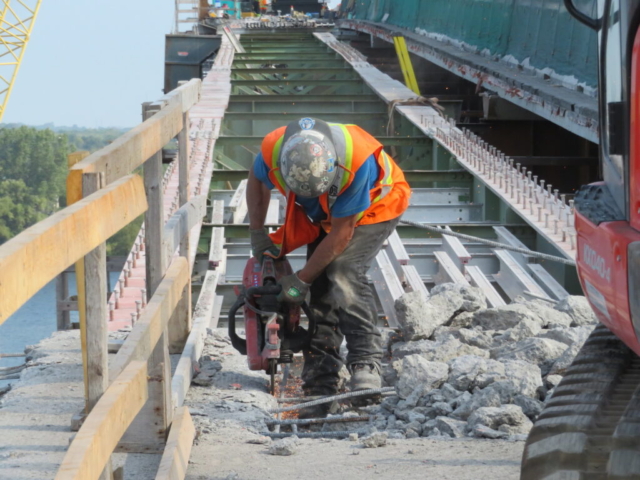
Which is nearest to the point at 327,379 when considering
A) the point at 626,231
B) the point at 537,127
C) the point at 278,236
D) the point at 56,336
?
the point at 278,236

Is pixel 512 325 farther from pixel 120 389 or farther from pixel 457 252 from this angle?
pixel 120 389

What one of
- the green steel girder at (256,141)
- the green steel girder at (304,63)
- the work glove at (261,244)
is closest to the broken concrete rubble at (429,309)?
the work glove at (261,244)

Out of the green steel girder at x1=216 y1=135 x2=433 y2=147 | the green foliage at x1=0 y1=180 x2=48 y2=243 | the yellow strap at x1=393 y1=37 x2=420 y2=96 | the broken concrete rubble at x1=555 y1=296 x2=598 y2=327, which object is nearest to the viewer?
the broken concrete rubble at x1=555 y1=296 x2=598 y2=327

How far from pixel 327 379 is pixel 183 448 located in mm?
1832

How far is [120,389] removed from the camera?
108 inches

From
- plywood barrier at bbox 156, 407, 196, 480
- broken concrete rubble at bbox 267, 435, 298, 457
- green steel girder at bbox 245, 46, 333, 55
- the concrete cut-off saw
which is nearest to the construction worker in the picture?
the concrete cut-off saw

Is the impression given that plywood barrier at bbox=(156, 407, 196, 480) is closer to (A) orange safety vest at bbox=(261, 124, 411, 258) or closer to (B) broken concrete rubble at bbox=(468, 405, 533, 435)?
(B) broken concrete rubble at bbox=(468, 405, 533, 435)

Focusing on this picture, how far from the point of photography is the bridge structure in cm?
254

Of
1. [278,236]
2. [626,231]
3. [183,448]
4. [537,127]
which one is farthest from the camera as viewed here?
[537,127]

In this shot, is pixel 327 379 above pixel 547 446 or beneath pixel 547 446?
beneath

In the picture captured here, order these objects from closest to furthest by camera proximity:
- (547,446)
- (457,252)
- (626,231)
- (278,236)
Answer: (626,231)
(547,446)
(278,236)
(457,252)

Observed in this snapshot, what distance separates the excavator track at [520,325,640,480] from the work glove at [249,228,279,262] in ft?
7.31

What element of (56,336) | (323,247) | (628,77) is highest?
(628,77)

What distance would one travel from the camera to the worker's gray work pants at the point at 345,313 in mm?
5215
